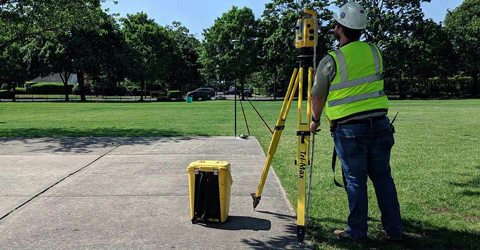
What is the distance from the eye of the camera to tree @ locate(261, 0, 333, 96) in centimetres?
4781

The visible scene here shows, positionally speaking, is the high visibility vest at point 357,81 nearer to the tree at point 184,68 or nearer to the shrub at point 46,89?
the tree at point 184,68

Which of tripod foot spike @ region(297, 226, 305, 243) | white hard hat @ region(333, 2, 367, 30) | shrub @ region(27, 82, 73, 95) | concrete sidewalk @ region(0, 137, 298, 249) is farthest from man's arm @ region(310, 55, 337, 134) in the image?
shrub @ region(27, 82, 73, 95)

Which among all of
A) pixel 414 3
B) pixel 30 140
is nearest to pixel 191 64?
pixel 414 3

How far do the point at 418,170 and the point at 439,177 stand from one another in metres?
0.58

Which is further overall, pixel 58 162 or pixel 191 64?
pixel 191 64

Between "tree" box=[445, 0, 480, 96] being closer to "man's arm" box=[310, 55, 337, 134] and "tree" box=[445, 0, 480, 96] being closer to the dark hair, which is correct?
the dark hair

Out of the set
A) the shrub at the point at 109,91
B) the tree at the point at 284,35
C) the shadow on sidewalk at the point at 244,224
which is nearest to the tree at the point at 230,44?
the tree at the point at 284,35

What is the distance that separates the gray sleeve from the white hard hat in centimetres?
31

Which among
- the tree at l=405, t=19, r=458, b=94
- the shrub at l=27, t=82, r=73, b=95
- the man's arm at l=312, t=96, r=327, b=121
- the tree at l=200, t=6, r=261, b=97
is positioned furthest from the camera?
the shrub at l=27, t=82, r=73, b=95

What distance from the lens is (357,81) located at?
3369mm

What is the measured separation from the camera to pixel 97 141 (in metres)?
10.4

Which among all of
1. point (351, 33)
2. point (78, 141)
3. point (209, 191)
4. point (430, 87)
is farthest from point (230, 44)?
point (351, 33)

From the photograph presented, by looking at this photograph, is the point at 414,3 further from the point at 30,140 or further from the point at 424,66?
the point at 30,140

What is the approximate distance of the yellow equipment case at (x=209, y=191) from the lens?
13.3 feet
